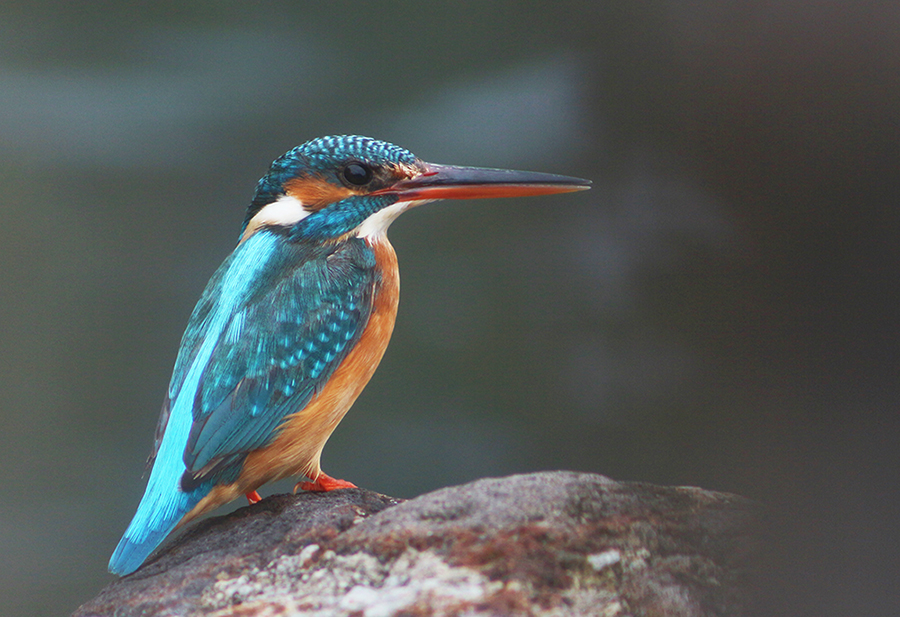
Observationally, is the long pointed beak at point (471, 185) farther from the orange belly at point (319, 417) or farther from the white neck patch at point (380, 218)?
the orange belly at point (319, 417)

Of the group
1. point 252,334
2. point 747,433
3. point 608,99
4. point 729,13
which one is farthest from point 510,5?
point 747,433

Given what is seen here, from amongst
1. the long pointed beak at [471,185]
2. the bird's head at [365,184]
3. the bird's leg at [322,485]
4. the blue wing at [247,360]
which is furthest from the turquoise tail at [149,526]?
the long pointed beak at [471,185]

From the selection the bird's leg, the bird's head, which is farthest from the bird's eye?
the bird's leg

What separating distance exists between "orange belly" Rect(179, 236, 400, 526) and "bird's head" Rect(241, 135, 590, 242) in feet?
0.26

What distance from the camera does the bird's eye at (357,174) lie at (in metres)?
1.19

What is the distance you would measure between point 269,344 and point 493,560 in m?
0.55

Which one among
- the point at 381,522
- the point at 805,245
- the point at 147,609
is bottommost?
the point at 147,609

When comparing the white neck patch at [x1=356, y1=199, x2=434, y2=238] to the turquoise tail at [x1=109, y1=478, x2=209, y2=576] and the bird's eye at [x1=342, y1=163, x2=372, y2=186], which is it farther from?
the turquoise tail at [x1=109, y1=478, x2=209, y2=576]

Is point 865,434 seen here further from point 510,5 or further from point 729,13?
point 510,5

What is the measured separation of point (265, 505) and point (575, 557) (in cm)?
58

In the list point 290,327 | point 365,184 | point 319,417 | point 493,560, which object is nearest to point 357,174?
point 365,184

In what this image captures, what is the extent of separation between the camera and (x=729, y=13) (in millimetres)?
788

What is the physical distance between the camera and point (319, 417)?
1.12 meters

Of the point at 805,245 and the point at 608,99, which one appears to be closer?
the point at 805,245
